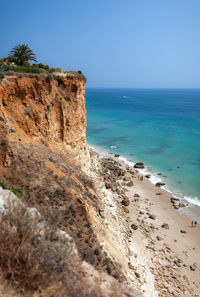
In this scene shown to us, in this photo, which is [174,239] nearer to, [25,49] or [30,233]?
[30,233]

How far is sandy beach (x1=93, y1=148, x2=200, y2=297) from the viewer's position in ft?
42.3

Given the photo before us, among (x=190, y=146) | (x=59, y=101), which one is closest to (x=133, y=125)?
(x=190, y=146)

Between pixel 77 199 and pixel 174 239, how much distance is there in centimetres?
1220

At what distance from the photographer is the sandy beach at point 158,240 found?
12.9m

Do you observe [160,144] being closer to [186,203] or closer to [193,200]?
[193,200]

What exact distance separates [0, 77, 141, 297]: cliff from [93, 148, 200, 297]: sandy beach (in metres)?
2.09

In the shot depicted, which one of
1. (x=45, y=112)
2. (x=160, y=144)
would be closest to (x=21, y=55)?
(x=45, y=112)

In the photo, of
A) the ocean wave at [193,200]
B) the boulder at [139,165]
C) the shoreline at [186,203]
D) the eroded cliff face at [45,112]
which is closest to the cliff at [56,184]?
the eroded cliff face at [45,112]

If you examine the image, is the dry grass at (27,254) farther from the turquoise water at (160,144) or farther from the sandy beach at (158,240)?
the turquoise water at (160,144)

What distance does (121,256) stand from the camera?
11.7m

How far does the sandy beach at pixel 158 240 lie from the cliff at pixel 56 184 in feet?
6.86

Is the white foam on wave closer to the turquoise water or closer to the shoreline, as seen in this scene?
the shoreline

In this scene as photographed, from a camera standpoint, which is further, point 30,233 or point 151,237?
point 151,237

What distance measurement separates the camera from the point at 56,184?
34.6ft
